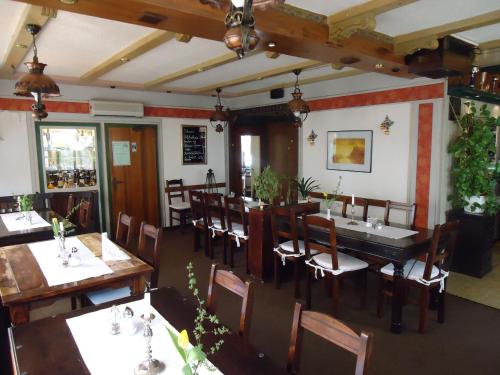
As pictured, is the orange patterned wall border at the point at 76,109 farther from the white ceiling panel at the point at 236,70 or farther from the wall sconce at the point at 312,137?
the wall sconce at the point at 312,137

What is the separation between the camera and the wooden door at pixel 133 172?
5898 mm

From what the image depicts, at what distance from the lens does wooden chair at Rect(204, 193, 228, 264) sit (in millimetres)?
4477

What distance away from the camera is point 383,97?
4.58 m

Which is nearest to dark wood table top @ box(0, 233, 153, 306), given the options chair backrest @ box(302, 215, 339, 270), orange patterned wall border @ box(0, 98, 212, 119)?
chair backrest @ box(302, 215, 339, 270)

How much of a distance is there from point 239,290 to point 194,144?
523 centimetres

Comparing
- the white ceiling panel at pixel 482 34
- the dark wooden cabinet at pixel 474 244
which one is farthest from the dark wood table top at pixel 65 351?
the dark wooden cabinet at pixel 474 244

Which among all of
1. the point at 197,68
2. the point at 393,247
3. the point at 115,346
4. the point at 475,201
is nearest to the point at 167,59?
the point at 197,68

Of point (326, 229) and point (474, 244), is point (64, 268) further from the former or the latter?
point (474, 244)

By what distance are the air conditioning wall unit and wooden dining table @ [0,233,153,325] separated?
3264 millimetres

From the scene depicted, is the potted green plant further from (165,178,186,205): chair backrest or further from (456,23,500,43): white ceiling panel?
(456,23,500,43): white ceiling panel

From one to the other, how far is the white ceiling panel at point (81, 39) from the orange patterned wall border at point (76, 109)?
4.15 ft

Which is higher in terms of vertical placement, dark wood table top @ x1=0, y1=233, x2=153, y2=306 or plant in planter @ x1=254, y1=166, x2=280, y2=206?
plant in planter @ x1=254, y1=166, x2=280, y2=206

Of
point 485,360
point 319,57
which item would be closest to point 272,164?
point 319,57

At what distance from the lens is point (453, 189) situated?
4324 mm
